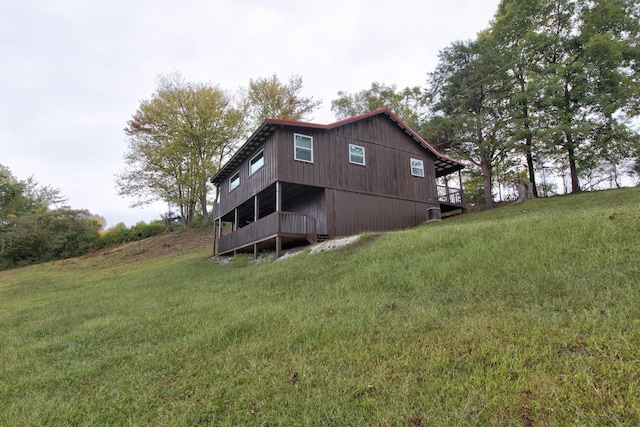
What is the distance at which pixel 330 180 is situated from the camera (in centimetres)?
1509

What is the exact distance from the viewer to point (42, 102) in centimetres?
2086

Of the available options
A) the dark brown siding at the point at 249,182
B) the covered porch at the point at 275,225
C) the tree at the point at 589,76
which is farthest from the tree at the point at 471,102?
the dark brown siding at the point at 249,182

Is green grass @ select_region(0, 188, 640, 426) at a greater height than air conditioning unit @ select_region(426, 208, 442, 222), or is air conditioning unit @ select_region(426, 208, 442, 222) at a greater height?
air conditioning unit @ select_region(426, 208, 442, 222)

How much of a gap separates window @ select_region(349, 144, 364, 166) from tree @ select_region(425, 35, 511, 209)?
843 cm

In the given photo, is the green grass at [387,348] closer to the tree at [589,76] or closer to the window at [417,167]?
the window at [417,167]

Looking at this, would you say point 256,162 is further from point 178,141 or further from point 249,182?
point 178,141

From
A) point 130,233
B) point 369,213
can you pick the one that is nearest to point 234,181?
point 369,213

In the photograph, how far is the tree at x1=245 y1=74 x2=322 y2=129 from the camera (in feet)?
104

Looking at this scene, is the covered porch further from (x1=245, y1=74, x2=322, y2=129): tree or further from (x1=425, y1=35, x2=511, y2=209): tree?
(x1=245, y1=74, x2=322, y2=129): tree

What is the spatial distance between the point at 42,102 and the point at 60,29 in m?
9.28

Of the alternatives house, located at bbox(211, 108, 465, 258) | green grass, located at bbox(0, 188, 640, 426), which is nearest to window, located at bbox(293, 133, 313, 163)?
house, located at bbox(211, 108, 465, 258)

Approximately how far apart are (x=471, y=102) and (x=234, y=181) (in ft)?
51.2

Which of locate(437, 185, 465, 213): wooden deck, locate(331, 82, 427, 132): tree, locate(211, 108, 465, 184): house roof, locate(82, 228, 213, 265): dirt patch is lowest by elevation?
locate(82, 228, 213, 265): dirt patch

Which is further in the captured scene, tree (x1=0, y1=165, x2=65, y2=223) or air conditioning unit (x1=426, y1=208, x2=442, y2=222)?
tree (x1=0, y1=165, x2=65, y2=223)
